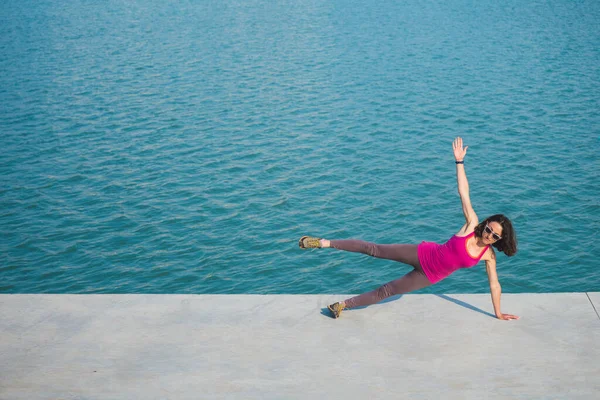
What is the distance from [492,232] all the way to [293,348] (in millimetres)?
2521

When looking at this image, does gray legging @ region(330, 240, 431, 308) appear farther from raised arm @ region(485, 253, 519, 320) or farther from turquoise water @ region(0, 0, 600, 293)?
turquoise water @ region(0, 0, 600, 293)

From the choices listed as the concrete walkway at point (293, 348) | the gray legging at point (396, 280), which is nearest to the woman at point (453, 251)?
the gray legging at point (396, 280)

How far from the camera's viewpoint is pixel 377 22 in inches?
1362

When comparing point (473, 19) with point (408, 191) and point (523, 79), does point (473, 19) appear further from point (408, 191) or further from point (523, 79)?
point (408, 191)

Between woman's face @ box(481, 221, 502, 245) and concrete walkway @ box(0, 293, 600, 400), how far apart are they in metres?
1.14

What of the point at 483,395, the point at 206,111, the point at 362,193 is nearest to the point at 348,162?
the point at 362,193

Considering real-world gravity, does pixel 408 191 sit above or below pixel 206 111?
below

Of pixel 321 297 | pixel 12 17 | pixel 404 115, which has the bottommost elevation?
pixel 321 297

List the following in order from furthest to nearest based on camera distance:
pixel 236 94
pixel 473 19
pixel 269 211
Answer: pixel 473 19
pixel 236 94
pixel 269 211

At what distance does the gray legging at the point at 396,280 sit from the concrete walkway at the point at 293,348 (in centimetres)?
25

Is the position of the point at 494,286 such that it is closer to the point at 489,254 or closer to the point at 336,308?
the point at 489,254

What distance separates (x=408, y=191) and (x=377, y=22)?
21201 millimetres

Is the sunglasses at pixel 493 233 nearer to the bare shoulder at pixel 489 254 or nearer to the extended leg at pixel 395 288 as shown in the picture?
the bare shoulder at pixel 489 254

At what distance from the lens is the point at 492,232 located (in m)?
7.38
